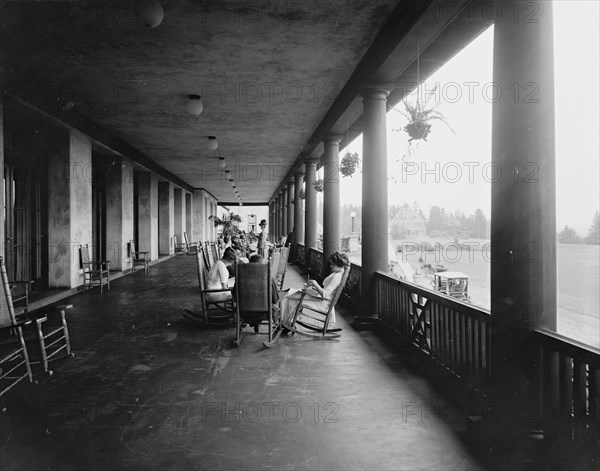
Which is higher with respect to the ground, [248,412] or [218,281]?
[218,281]

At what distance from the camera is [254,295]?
4.41m

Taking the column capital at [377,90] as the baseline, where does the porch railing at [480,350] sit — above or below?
below

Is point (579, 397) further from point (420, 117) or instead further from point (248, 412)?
point (420, 117)

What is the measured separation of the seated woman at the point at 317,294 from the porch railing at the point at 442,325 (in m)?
0.61

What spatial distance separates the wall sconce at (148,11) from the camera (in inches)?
138

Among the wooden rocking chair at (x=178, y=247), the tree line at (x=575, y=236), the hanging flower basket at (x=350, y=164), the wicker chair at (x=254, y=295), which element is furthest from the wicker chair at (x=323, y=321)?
the wooden rocking chair at (x=178, y=247)

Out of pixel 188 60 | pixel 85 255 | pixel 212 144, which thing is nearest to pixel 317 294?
pixel 188 60

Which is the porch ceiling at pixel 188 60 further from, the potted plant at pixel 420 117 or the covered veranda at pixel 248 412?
the covered veranda at pixel 248 412

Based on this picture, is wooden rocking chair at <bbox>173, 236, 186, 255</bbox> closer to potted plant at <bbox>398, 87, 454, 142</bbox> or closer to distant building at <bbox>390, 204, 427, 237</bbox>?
distant building at <bbox>390, 204, 427, 237</bbox>

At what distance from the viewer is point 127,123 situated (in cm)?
840

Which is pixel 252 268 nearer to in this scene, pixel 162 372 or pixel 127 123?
pixel 162 372

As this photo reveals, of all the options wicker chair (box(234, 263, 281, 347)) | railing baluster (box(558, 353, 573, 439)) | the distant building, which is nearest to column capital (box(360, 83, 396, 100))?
wicker chair (box(234, 263, 281, 347))

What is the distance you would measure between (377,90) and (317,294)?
8.82ft

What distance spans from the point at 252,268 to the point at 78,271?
207 inches
